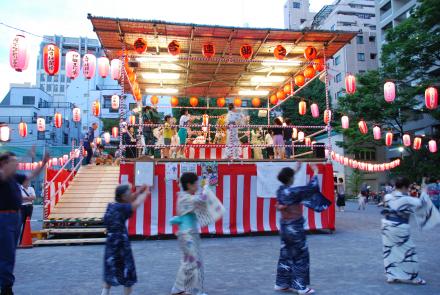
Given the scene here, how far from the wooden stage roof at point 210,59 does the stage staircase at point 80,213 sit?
4.66 meters

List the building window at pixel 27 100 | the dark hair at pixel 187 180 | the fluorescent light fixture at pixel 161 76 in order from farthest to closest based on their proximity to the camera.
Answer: the building window at pixel 27 100
the fluorescent light fixture at pixel 161 76
the dark hair at pixel 187 180

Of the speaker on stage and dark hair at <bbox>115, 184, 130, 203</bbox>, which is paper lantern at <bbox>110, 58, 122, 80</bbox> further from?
dark hair at <bbox>115, 184, 130, 203</bbox>

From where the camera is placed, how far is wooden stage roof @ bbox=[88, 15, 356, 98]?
11219 mm

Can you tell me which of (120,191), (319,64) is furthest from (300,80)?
(120,191)

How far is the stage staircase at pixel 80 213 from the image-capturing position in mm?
10461

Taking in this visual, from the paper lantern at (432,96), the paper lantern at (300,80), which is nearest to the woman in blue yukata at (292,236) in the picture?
the paper lantern at (300,80)

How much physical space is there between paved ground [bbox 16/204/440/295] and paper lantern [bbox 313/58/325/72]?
6.04m

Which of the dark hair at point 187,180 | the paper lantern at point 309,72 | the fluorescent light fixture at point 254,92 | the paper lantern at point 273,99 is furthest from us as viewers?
the fluorescent light fixture at point 254,92

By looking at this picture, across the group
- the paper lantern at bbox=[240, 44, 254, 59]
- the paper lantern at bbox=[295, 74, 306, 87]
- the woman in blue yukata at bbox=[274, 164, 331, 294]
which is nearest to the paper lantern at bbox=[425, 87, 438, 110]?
the paper lantern at bbox=[295, 74, 306, 87]

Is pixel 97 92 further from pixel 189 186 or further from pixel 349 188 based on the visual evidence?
pixel 189 186

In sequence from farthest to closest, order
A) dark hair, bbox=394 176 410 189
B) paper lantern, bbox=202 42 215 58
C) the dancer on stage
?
1. paper lantern, bbox=202 42 215 58
2. dark hair, bbox=394 176 410 189
3. the dancer on stage

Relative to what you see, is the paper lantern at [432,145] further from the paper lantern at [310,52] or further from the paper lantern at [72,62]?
the paper lantern at [72,62]

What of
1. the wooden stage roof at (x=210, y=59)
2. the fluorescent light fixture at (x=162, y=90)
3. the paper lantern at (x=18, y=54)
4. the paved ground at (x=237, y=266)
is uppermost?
the wooden stage roof at (x=210, y=59)

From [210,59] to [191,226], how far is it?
903cm
